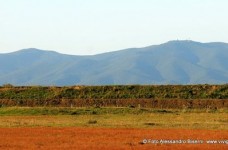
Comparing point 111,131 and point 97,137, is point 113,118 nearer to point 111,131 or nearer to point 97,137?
point 111,131

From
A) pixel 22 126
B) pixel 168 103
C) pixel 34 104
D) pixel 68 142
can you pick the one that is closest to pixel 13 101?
pixel 34 104

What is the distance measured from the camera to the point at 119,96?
81312mm

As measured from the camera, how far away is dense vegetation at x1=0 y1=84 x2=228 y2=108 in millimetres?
76688

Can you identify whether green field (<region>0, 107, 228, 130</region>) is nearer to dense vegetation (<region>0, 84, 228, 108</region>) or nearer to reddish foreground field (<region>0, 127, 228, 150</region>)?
reddish foreground field (<region>0, 127, 228, 150</region>)

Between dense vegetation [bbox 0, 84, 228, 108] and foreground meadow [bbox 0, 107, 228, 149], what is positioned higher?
dense vegetation [bbox 0, 84, 228, 108]

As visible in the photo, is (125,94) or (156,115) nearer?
(156,115)

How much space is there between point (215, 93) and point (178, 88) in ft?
17.2

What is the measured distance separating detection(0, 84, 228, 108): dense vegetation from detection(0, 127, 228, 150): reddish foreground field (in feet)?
107

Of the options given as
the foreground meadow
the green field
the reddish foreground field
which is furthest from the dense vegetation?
the reddish foreground field

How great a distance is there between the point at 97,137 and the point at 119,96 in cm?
4354

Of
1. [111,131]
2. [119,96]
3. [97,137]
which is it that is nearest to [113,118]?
[111,131]

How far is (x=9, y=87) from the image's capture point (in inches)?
3428

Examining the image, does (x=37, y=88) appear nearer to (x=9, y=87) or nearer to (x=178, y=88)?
(x=9, y=87)

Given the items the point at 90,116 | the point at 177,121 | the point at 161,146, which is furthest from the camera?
the point at 90,116
